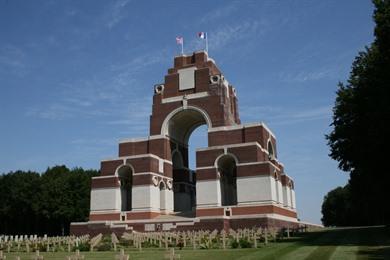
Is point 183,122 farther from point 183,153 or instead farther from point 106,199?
point 106,199

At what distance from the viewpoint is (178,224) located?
37.0m

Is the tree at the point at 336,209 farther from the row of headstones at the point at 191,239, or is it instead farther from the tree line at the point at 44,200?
the row of headstones at the point at 191,239

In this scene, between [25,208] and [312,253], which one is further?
[25,208]

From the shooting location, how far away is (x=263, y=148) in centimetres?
4359

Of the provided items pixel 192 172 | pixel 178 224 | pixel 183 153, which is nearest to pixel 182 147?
pixel 183 153

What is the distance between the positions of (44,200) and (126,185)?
2185 cm

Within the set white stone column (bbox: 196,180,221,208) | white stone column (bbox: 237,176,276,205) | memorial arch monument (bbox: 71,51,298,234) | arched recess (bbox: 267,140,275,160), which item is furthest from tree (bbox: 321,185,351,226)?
white stone column (bbox: 196,180,221,208)

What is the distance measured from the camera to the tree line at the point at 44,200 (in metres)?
62.0

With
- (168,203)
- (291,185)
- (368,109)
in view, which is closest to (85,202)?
(168,203)

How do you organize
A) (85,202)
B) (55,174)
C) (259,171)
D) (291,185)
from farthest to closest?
(55,174), (85,202), (291,185), (259,171)

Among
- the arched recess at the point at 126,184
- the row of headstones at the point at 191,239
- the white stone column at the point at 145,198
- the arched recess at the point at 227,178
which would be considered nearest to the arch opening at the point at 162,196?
the white stone column at the point at 145,198

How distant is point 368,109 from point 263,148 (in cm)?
1869

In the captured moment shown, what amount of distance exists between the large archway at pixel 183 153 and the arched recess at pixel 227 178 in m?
5.12

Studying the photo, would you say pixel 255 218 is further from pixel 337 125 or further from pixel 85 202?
pixel 85 202
